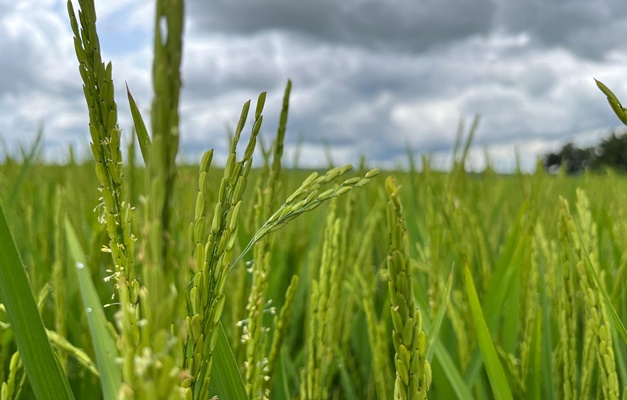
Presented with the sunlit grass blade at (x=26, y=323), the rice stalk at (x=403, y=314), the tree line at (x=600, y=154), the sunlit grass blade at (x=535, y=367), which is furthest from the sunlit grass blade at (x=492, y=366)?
the tree line at (x=600, y=154)

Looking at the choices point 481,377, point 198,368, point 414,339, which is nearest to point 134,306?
point 198,368

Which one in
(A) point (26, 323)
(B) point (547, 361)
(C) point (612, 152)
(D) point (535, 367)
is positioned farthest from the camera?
(C) point (612, 152)

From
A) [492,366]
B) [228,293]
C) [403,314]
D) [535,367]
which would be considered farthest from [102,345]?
[228,293]

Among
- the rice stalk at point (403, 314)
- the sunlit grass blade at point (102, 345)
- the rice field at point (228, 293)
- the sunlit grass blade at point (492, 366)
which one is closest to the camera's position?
the rice field at point (228, 293)

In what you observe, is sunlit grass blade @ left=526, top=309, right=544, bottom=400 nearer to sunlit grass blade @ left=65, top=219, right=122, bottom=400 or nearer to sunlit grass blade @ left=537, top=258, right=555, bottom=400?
sunlit grass blade @ left=537, top=258, right=555, bottom=400

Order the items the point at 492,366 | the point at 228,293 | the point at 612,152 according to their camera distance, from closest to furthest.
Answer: the point at 492,366 < the point at 228,293 < the point at 612,152

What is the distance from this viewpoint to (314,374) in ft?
2.12

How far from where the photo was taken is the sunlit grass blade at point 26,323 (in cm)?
45

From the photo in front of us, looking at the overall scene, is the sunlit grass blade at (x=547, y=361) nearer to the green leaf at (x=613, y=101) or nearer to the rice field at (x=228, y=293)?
the rice field at (x=228, y=293)

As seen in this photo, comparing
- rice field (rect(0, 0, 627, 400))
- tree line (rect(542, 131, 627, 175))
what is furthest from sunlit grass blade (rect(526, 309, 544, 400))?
tree line (rect(542, 131, 627, 175))

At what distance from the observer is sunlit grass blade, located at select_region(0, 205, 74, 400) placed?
0.45 meters

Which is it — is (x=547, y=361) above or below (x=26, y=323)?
below

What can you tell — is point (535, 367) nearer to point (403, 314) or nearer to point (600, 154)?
point (403, 314)

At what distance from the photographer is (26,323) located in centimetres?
45
